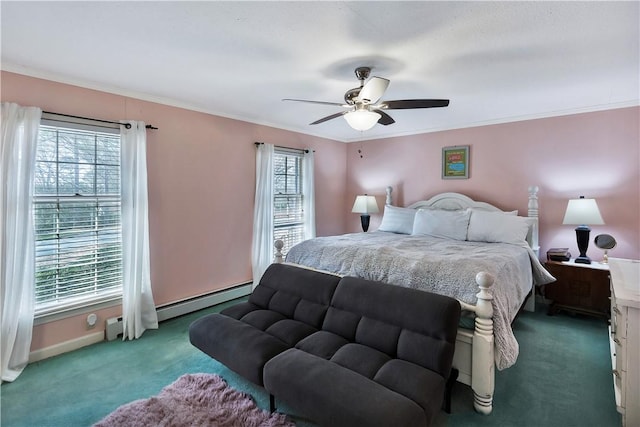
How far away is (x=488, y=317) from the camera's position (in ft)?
6.49

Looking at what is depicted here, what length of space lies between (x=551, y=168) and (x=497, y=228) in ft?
3.53

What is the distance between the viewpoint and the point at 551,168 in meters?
3.82

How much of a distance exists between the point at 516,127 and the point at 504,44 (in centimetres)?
233

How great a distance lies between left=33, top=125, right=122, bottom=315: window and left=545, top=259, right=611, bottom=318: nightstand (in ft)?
15.1

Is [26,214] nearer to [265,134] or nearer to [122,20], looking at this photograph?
[122,20]

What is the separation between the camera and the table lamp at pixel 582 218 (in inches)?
129

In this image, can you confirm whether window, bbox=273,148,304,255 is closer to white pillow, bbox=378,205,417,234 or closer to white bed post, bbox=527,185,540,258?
white pillow, bbox=378,205,417,234

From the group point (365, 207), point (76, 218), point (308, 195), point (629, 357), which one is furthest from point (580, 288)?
point (76, 218)

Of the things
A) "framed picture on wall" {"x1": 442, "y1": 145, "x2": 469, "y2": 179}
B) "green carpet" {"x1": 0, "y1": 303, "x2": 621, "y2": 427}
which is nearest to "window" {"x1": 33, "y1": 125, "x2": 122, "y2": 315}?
"green carpet" {"x1": 0, "y1": 303, "x2": 621, "y2": 427}

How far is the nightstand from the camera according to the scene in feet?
10.7

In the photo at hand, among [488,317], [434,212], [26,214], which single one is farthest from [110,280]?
[434,212]

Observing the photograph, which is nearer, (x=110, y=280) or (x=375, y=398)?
(x=375, y=398)

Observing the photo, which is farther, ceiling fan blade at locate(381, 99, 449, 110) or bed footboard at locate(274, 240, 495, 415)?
ceiling fan blade at locate(381, 99, 449, 110)

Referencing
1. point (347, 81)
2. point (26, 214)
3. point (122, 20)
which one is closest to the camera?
point (122, 20)
